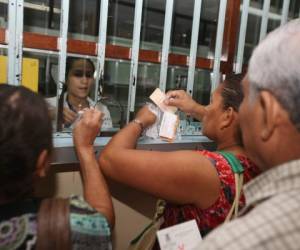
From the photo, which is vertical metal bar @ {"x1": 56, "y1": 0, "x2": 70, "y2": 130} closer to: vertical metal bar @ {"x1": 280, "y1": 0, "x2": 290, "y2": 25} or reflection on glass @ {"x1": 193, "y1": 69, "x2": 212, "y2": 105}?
reflection on glass @ {"x1": 193, "y1": 69, "x2": 212, "y2": 105}

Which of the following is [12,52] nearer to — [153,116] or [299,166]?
[153,116]

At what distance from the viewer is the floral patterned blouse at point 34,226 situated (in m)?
0.70

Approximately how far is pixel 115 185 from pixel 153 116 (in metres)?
0.29

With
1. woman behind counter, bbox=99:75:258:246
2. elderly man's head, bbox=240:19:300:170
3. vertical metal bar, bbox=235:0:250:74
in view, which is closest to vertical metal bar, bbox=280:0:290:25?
vertical metal bar, bbox=235:0:250:74

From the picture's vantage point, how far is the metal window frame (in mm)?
1023

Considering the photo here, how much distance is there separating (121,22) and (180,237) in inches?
35.1

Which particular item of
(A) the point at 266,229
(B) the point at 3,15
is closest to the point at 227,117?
(A) the point at 266,229

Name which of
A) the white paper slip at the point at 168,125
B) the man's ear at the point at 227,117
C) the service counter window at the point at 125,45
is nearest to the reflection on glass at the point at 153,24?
the service counter window at the point at 125,45

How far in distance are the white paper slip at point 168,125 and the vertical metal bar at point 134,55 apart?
164 millimetres

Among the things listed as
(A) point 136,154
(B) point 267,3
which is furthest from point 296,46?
(B) point 267,3

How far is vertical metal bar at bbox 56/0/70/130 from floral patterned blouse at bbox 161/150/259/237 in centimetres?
55

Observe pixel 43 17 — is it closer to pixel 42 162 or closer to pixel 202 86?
pixel 42 162

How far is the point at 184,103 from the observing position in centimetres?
127

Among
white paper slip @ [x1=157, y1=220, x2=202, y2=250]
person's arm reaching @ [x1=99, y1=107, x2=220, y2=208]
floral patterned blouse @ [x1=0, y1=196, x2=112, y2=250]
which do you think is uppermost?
person's arm reaching @ [x1=99, y1=107, x2=220, y2=208]
